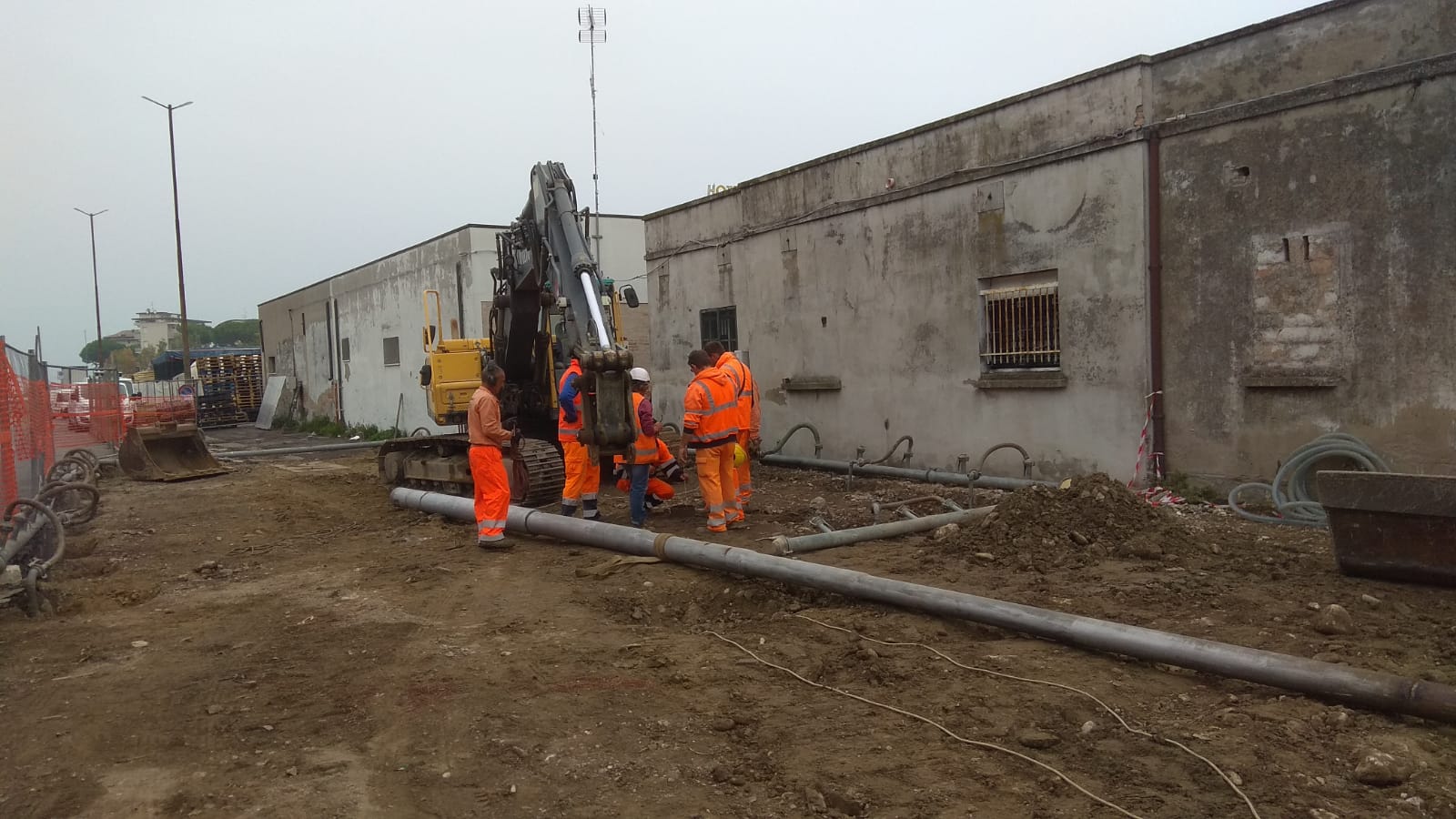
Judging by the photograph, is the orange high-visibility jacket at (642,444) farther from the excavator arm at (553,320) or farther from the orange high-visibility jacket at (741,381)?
the orange high-visibility jacket at (741,381)

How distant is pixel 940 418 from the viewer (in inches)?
496

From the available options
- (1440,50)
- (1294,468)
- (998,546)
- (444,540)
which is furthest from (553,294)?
(1440,50)

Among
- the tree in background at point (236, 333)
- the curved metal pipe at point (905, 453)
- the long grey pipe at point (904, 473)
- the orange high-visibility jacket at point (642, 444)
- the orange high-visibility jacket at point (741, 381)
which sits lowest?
the long grey pipe at point (904, 473)

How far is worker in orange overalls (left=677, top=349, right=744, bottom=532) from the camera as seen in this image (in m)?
9.01

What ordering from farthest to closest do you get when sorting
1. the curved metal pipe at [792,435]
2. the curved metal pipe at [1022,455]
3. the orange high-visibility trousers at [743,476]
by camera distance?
the curved metal pipe at [792,435]
the curved metal pipe at [1022,455]
the orange high-visibility trousers at [743,476]

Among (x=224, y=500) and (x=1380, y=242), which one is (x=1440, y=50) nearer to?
(x=1380, y=242)

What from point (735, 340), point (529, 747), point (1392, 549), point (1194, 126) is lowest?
point (529, 747)

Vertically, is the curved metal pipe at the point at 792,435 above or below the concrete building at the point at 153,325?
below

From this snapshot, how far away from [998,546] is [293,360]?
34061mm

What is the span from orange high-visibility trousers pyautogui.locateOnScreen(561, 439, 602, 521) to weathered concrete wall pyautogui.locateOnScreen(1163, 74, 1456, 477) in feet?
19.7

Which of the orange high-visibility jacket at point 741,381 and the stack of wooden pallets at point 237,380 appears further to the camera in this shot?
the stack of wooden pallets at point 237,380

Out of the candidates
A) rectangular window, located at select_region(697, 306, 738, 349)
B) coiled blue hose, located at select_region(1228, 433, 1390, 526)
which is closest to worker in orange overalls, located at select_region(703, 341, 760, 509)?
coiled blue hose, located at select_region(1228, 433, 1390, 526)

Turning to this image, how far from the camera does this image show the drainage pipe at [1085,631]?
13.9 ft

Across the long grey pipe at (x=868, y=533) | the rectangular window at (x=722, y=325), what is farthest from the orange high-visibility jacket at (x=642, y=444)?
the rectangular window at (x=722, y=325)
